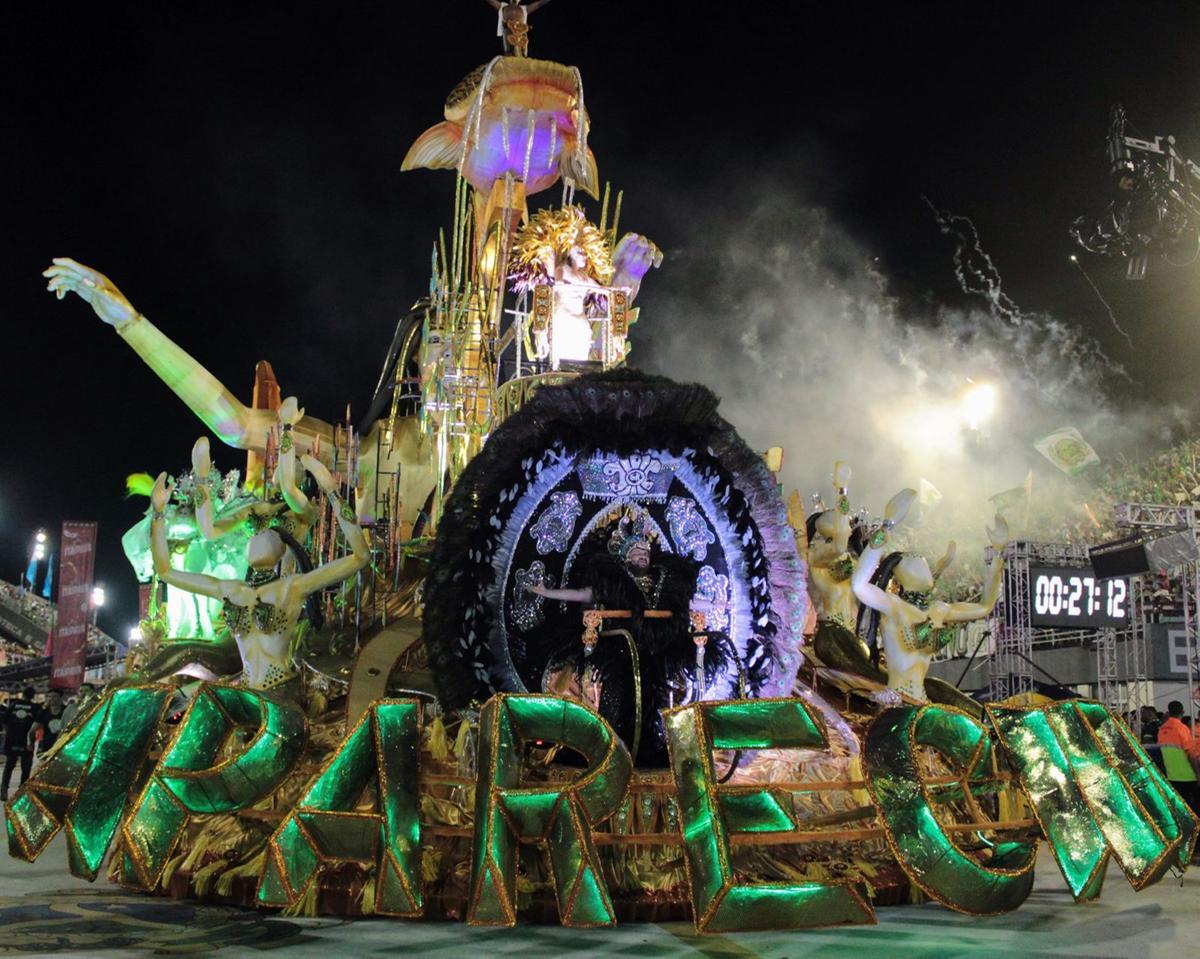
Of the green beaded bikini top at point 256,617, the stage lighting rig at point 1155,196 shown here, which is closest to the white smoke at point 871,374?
the stage lighting rig at point 1155,196

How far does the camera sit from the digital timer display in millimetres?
14203

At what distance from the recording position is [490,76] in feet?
35.2

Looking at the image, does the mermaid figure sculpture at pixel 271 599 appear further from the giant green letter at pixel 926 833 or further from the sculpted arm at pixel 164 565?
the giant green letter at pixel 926 833

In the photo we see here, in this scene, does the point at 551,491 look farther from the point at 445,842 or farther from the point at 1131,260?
the point at 1131,260

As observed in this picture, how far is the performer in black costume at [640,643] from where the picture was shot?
605 centimetres

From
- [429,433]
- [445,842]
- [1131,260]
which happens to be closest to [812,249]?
[1131,260]

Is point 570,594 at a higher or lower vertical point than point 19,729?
higher

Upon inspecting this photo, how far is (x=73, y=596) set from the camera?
2028cm

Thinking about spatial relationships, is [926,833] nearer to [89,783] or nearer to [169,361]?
[89,783]

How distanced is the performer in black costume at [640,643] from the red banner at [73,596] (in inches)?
668

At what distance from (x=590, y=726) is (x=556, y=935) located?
102cm

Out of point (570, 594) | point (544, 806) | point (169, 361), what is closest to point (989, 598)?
point (570, 594)

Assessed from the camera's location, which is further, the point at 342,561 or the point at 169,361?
the point at 169,361

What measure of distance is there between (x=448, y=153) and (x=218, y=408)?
3728 mm
